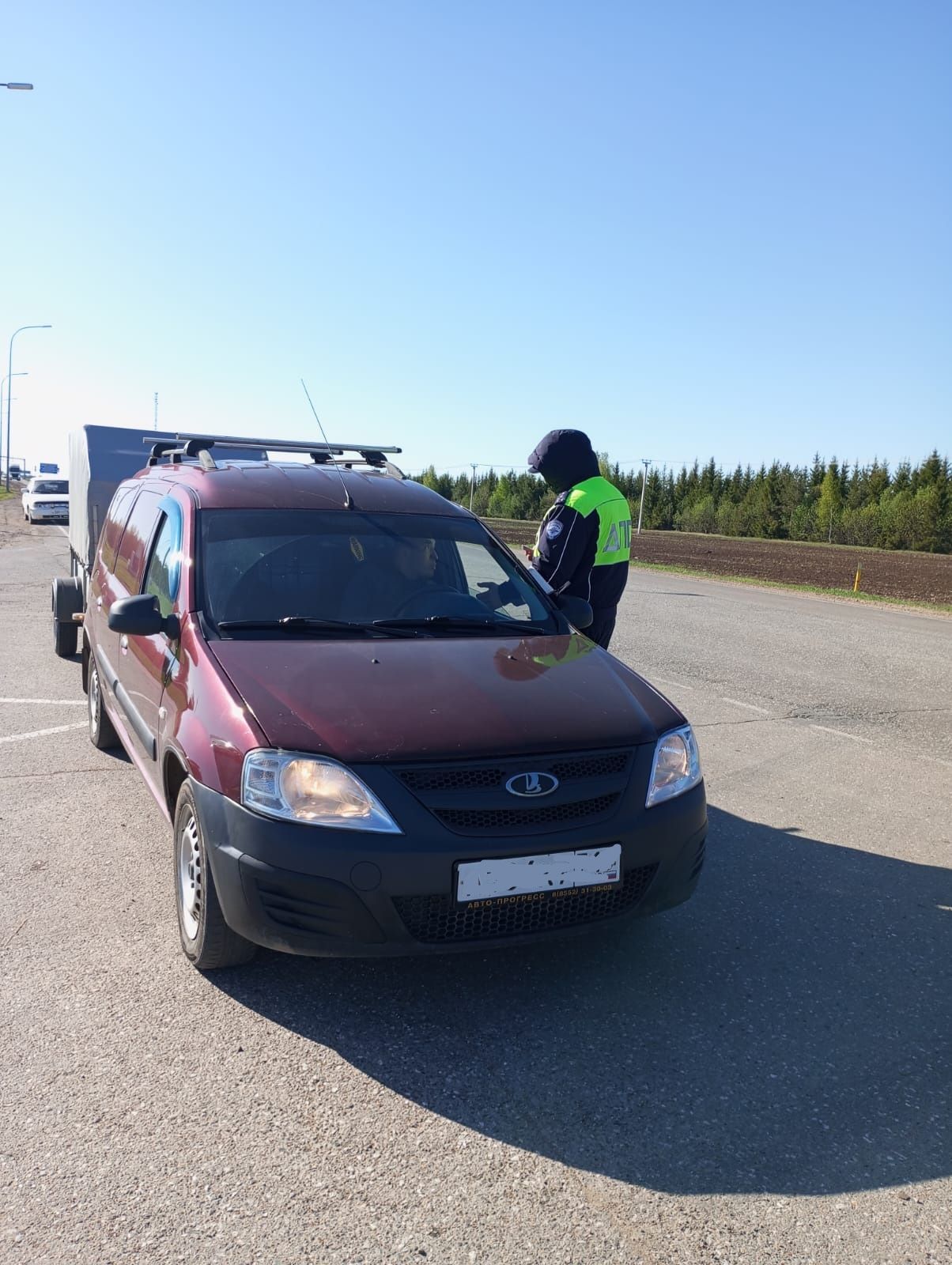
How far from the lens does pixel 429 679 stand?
3779mm

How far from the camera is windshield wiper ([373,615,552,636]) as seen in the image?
4.37m

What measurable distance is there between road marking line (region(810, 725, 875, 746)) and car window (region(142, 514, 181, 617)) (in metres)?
5.35

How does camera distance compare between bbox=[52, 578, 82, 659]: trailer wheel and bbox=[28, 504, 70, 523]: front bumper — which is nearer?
bbox=[52, 578, 82, 659]: trailer wheel

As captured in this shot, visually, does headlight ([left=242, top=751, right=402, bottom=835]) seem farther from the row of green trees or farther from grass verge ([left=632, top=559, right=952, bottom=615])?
the row of green trees

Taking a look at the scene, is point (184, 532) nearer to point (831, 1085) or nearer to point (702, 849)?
point (702, 849)

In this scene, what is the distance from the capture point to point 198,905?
145 inches

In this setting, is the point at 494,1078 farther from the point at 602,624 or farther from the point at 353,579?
the point at 602,624

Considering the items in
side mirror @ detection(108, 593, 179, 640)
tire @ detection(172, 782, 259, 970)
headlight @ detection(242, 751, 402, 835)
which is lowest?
tire @ detection(172, 782, 259, 970)

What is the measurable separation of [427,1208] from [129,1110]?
909mm

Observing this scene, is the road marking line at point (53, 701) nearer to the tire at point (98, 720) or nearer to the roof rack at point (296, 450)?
the tire at point (98, 720)

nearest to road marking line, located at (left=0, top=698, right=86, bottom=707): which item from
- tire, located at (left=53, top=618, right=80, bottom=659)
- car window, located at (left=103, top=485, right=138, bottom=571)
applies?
car window, located at (left=103, top=485, right=138, bottom=571)

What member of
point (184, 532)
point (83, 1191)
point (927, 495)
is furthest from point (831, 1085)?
point (927, 495)

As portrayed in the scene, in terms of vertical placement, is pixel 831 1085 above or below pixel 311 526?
below

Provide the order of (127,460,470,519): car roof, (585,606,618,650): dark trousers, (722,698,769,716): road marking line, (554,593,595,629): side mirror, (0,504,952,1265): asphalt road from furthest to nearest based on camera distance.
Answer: (722,698,769,716): road marking line < (585,606,618,650): dark trousers < (554,593,595,629): side mirror < (127,460,470,519): car roof < (0,504,952,1265): asphalt road
